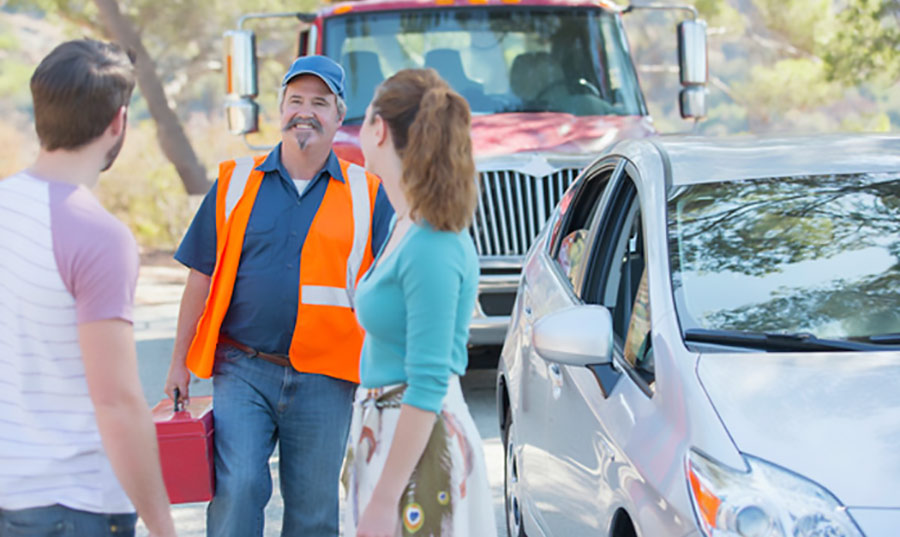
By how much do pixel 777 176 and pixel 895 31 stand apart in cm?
1403

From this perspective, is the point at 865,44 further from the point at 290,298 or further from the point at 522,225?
the point at 290,298

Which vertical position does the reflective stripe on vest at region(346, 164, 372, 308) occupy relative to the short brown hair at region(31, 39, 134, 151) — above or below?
below

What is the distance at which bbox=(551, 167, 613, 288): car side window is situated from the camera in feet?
15.3

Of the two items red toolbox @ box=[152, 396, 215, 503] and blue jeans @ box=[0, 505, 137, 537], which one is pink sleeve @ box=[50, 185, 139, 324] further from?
red toolbox @ box=[152, 396, 215, 503]

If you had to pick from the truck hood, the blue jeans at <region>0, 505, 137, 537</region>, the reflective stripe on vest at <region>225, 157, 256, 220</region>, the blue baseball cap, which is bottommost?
the blue jeans at <region>0, 505, 137, 537</region>

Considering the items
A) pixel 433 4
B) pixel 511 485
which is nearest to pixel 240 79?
pixel 433 4

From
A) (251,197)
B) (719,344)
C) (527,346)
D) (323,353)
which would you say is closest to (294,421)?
(323,353)

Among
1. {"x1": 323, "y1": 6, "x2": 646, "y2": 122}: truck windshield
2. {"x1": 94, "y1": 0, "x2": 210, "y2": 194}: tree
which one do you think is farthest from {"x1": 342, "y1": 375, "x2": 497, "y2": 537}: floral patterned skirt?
{"x1": 94, "y1": 0, "x2": 210, "y2": 194}: tree

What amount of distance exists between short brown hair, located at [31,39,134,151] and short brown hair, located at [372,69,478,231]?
627 millimetres

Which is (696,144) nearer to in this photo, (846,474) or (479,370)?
(846,474)

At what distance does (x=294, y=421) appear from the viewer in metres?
3.96

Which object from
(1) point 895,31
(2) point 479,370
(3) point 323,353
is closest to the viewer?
(3) point 323,353

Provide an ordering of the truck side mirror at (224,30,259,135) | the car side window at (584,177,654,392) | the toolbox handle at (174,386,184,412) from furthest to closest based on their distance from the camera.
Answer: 1. the truck side mirror at (224,30,259,135)
2. the car side window at (584,177,654,392)
3. the toolbox handle at (174,386,184,412)

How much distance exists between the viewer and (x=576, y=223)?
499 centimetres
